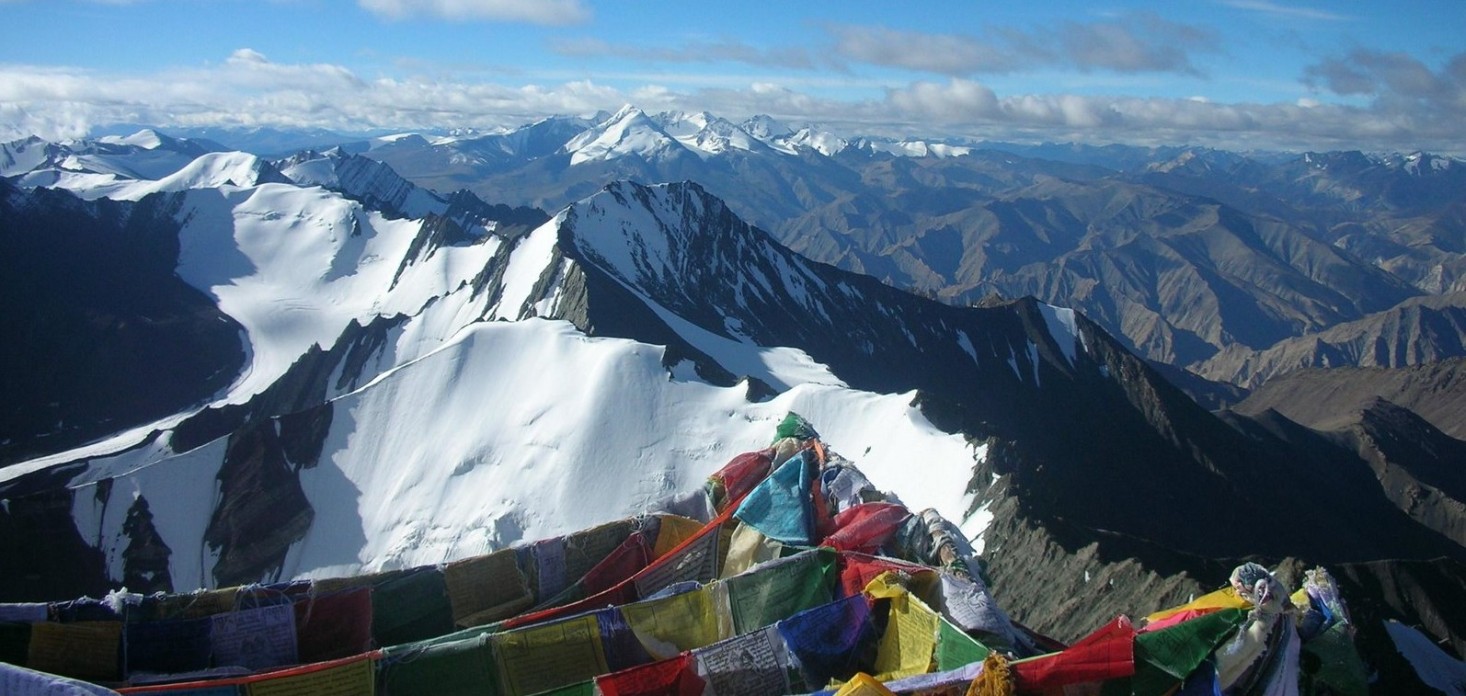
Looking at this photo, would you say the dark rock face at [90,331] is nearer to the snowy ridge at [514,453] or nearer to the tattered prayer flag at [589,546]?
the snowy ridge at [514,453]

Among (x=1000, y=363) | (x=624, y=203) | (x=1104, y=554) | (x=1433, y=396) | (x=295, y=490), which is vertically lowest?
(x=1433, y=396)

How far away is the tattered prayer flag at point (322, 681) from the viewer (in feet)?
34.1

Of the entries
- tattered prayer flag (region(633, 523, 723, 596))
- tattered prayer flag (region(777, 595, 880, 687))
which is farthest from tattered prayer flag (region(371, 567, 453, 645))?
tattered prayer flag (region(777, 595, 880, 687))

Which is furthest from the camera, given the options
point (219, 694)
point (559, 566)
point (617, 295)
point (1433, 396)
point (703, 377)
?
point (1433, 396)

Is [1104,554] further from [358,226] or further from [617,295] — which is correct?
[358,226]

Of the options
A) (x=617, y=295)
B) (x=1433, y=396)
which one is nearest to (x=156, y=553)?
(x=617, y=295)

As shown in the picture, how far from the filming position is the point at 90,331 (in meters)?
128

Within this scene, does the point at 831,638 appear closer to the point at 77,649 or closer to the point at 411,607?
the point at 411,607

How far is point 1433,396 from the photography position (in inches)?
7269

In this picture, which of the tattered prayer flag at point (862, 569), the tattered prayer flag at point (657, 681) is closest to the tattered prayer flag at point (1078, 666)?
the tattered prayer flag at point (862, 569)

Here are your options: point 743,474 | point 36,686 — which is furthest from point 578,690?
point 743,474

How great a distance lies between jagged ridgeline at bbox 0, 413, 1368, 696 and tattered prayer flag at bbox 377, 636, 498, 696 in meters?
0.02

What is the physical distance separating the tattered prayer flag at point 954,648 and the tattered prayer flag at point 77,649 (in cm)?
984

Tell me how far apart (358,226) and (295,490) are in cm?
11246
